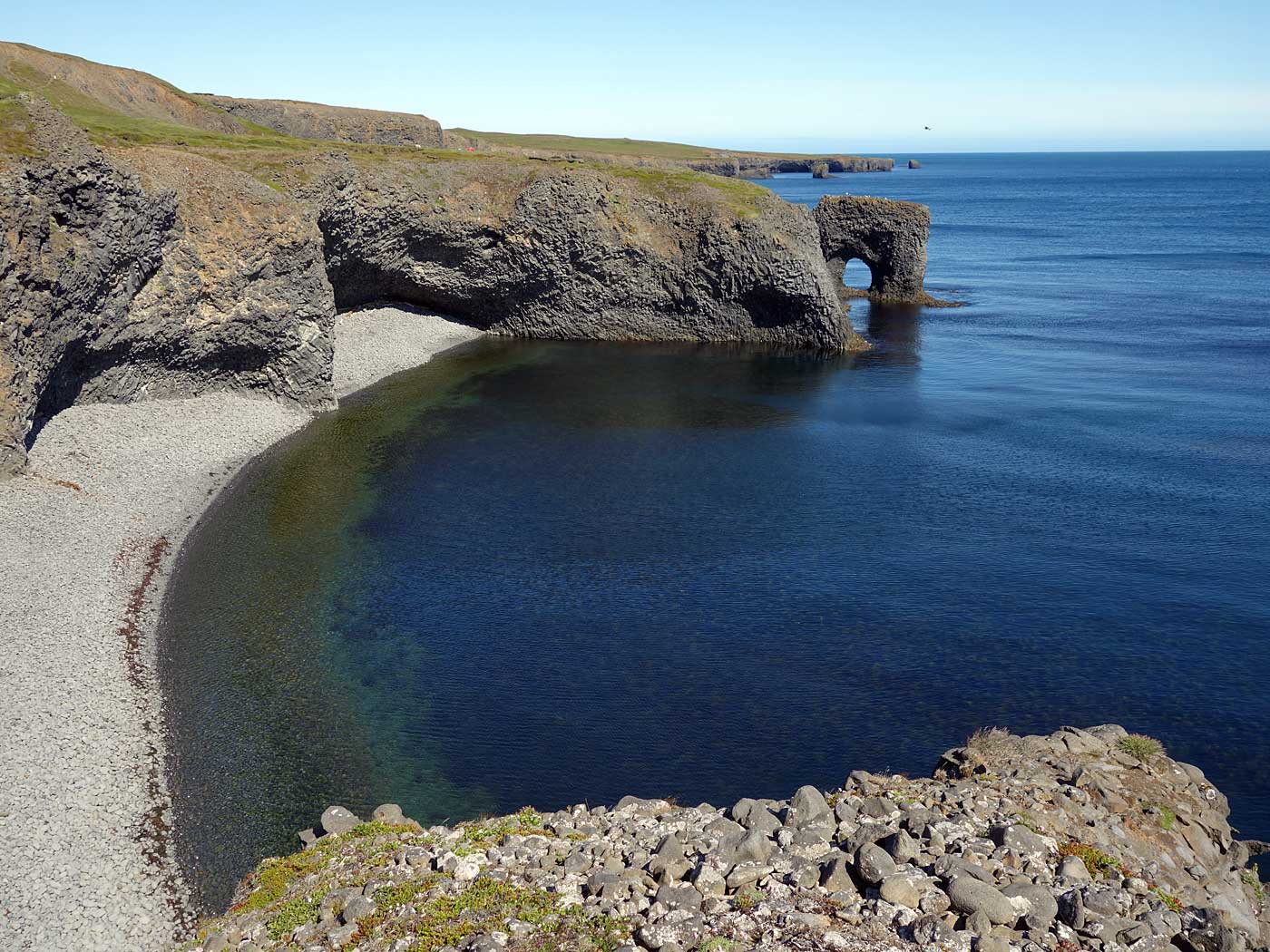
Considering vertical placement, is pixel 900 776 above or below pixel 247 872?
above

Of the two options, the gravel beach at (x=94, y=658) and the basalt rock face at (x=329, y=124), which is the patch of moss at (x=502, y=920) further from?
the basalt rock face at (x=329, y=124)

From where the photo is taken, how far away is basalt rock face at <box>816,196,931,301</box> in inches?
4427

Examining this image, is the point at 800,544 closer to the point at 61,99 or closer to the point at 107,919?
the point at 107,919

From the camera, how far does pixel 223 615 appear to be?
38.5m

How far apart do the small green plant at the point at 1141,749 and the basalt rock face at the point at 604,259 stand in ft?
224

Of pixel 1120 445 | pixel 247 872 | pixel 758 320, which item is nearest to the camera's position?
pixel 247 872

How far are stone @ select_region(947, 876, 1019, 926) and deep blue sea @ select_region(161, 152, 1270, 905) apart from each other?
9.52 meters

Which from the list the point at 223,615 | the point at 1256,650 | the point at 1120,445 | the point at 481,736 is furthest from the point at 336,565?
the point at 1120,445

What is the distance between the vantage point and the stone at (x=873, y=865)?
19.7 m

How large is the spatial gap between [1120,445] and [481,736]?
47102 mm

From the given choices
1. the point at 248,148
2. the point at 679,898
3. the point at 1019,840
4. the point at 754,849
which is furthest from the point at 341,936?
the point at 248,148

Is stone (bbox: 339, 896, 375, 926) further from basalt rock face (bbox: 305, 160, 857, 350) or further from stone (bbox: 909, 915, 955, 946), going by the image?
basalt rock face (bbox: 305, 160, 857, 350)

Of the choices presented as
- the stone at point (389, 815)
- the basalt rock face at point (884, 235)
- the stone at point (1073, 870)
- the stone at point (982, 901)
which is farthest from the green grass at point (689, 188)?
the stone at point (982, 901)

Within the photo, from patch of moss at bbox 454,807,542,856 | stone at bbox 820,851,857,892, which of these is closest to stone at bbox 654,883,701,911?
stone at bbox 820,851,857,892
